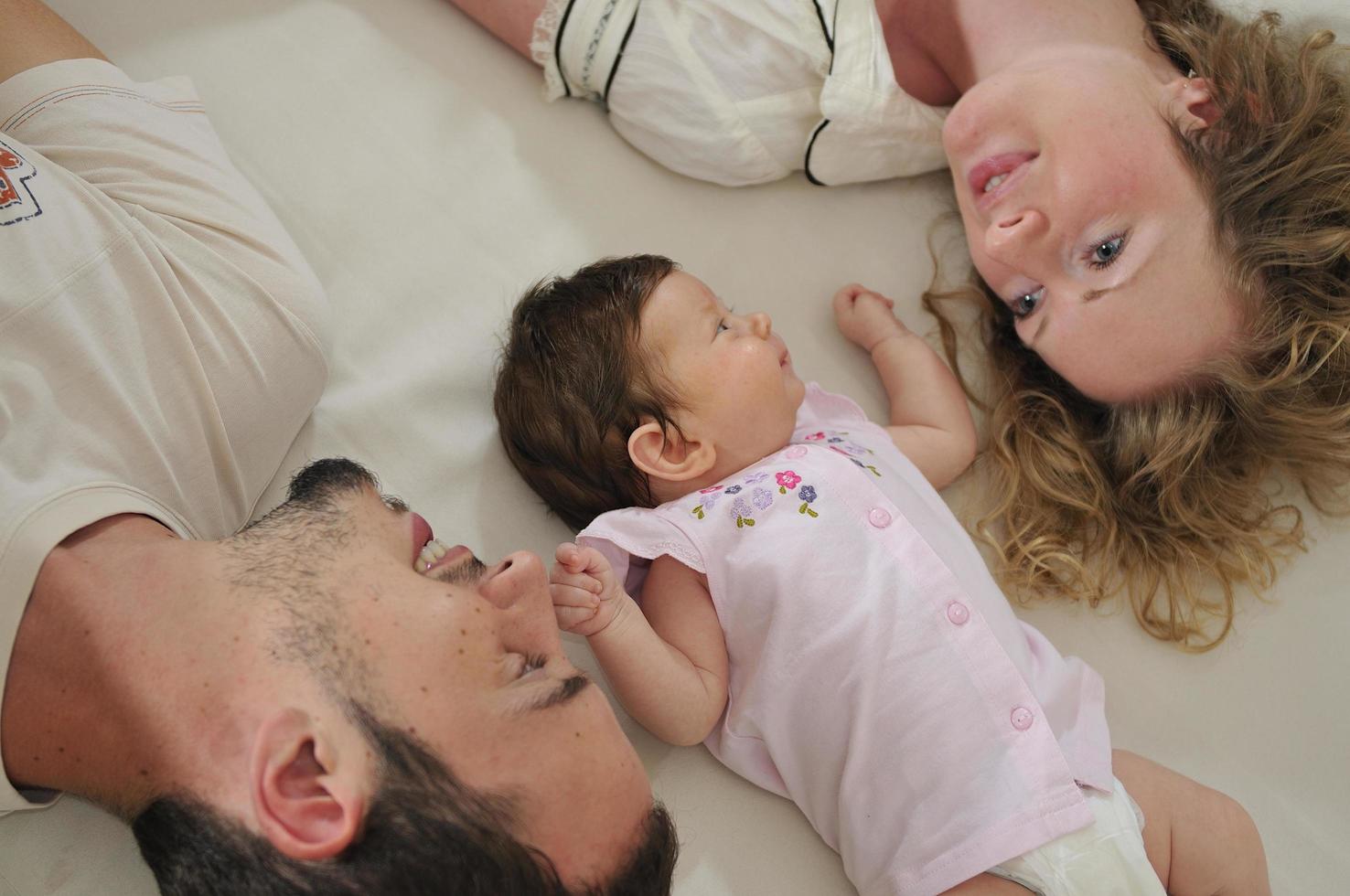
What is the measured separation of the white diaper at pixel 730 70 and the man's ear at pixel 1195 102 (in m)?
0.43

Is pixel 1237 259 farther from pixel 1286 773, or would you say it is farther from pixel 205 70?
pixel 205 70

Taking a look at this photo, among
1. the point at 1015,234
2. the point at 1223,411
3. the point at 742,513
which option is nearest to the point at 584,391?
the point at 742,513

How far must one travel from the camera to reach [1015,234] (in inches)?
57.2

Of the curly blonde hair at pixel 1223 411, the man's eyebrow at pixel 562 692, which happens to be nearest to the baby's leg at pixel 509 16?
the curly blonde hair at pixel 1223 411

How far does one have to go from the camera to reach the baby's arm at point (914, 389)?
1.59 m

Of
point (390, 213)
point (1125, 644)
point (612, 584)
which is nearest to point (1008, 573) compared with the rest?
point (1125, 644)

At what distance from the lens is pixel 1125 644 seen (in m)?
1.54

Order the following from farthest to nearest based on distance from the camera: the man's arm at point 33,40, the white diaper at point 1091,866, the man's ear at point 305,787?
the man's arm at point 33,40 → the white diaper at point 1091,866 → the man's ear at point 305,787

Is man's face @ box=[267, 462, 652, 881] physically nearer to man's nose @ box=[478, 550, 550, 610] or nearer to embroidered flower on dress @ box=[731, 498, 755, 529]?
man's nose @ box=[478, 550, 550, 610]

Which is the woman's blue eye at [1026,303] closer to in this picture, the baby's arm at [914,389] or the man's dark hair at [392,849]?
the baby's arm at [914,389]

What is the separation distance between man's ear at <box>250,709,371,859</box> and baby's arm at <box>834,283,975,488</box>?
101 cm

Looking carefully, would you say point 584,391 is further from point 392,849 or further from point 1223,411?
point 1223,411

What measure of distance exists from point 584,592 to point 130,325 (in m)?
0.62

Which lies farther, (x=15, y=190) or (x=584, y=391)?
(x=584, y=391)
